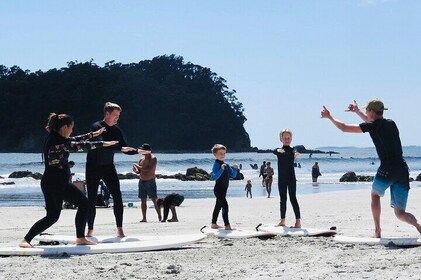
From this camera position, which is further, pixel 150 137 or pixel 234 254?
pixel 150 137

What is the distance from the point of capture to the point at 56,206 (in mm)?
8734

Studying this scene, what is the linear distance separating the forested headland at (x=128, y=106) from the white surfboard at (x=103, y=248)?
414 ft

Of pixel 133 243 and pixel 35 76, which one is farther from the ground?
pixel 35 76

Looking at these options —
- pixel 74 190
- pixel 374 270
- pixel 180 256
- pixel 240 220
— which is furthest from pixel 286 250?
pixel 240 220

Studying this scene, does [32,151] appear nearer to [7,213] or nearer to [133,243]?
[7,213]

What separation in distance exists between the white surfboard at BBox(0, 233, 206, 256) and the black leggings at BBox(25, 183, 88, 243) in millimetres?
250

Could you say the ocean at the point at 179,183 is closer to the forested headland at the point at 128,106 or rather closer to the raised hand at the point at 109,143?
the raised hand at the point at 109,143

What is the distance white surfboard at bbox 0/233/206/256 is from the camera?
28.3ft

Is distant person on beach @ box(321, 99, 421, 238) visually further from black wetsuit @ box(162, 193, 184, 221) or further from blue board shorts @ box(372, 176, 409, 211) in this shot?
black wetsuit @ box(162, 193, 184, 221)

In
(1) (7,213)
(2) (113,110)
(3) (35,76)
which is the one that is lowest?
(1) (7,213)

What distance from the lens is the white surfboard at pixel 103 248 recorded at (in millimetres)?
8641

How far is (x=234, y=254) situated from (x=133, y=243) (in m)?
1.33

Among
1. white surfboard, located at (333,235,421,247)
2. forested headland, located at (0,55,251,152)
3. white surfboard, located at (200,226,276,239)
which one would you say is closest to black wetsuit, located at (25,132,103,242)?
white surfboard, located at (200,226,276,239)

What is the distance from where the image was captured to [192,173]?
156ft
